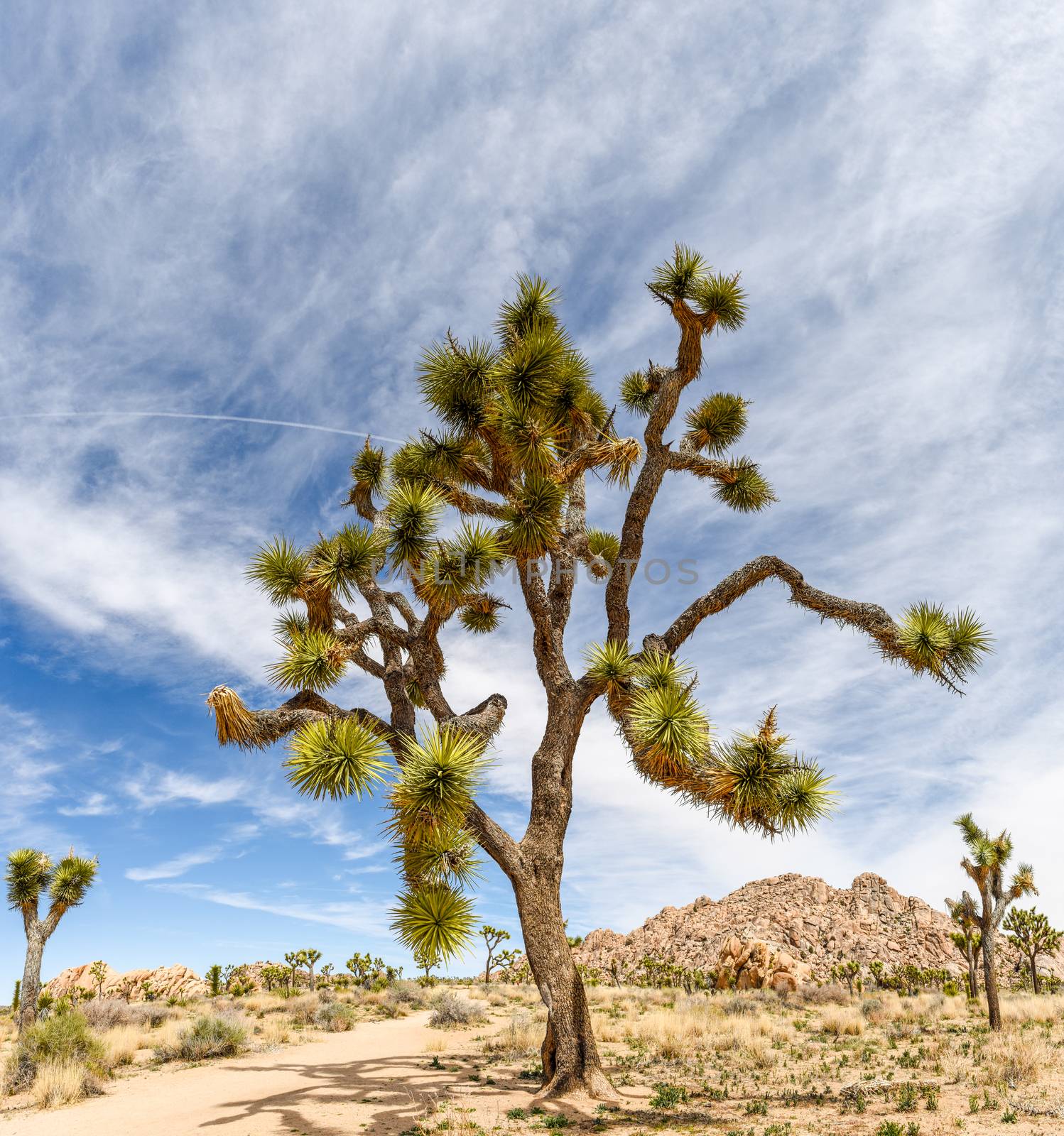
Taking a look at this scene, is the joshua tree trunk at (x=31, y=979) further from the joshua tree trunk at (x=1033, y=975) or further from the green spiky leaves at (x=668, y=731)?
the joshua tree trunk at (x=1033, y=975)

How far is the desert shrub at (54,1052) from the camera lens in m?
12.2

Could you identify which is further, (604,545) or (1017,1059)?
(604,545)

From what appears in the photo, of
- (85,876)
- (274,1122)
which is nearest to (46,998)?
(85,876)

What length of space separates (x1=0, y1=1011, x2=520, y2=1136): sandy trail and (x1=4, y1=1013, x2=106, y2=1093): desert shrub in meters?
0.67

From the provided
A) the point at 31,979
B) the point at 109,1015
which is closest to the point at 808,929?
the point at 109,1015

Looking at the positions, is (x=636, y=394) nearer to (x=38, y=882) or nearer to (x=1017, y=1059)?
(x=1017, y=1059)

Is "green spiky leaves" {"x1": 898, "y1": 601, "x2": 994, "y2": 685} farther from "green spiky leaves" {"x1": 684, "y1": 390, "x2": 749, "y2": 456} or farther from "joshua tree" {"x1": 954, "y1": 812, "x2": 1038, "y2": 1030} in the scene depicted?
"joshua tree" {"x1": 954, "y1": 812, "x2": 1038, "y2": 1030}

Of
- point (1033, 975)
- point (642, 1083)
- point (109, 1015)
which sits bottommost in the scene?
point (1033, 975)

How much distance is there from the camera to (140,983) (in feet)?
106

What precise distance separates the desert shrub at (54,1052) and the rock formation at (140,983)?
19.2 m

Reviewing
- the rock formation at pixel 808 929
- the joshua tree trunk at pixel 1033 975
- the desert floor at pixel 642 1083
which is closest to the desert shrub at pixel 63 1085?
the desert floor at pixel 642 1083

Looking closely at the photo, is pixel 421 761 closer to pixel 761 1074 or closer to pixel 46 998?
pixel 761 1074

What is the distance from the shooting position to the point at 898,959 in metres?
38.8

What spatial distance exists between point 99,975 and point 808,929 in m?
34.3
